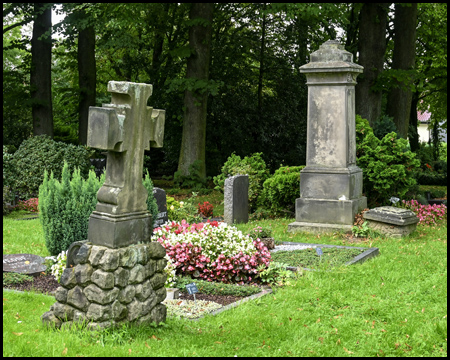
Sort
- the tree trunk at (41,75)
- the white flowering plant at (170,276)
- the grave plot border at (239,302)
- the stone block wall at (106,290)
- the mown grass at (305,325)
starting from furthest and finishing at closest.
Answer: the tree trunk at (41,75) → the white flowering plant at (170,276) → the grave plot border at (239,302) → the stone block wall at (106,290) → the mown grass at (305,325)

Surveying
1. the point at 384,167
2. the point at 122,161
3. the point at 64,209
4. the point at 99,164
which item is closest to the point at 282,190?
the point at 384,167

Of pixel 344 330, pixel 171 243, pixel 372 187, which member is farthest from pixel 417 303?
pixel 372 187

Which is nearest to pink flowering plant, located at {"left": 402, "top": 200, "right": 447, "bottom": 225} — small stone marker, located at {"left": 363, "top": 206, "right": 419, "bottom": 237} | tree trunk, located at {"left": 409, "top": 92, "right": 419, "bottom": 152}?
small stone marker, located at {"left": 363, "top": 206, "right": 419, "bottom": 237}

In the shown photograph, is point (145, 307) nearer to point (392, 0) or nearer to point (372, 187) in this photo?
point (372, 187)

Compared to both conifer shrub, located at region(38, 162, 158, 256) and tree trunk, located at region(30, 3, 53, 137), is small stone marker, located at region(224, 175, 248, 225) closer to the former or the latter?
conifer shrub, located at region(38, 162, 158, 256)

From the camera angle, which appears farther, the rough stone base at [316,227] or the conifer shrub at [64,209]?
the rough stone base at [316,227]

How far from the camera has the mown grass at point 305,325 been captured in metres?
4.64

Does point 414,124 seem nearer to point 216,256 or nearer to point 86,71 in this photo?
point 86,71

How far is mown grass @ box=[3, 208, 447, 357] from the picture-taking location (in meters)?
4.64

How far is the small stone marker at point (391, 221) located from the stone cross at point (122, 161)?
19.7 feet

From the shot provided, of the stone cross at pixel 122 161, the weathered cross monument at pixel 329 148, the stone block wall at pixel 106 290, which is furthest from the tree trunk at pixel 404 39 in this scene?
the stone block wall at pixel 106 290

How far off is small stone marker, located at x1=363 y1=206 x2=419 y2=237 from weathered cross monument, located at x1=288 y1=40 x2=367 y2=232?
41cm

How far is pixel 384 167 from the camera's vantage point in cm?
1216

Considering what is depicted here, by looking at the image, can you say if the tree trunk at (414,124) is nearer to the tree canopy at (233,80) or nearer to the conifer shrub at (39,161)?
the tree canopy at (233,80)
